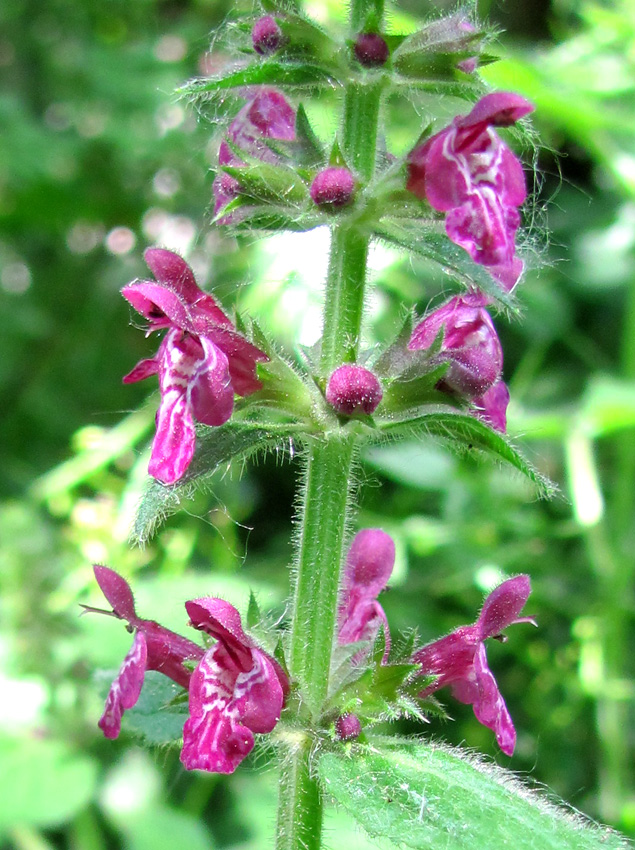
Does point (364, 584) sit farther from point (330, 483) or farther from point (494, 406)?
point (494, 406)

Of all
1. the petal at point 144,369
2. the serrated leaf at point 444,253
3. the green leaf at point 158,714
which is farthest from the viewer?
the green leaf at point 158,714

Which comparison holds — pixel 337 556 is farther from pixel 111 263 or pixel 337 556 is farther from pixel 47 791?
pixel 111 263

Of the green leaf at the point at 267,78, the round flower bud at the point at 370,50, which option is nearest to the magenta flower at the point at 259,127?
the green leaf at the point at 267,78

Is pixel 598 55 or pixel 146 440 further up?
pixel 598 55

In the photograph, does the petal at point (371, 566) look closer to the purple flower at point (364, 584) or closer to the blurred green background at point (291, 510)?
the purple flower at point (364, 584)

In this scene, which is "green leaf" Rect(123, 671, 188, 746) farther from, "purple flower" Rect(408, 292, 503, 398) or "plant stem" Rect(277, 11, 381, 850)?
"purple flower" Rect(408, 292, 503, 398)

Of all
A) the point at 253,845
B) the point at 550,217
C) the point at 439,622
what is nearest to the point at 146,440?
the point at 439,622

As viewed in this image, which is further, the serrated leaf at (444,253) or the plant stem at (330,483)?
the plant stem at (330,483)

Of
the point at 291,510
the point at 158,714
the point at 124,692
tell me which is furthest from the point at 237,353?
the point at 291,510
